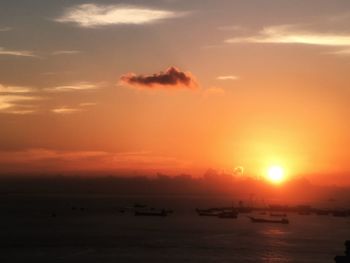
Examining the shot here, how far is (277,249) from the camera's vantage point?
82.2 metres

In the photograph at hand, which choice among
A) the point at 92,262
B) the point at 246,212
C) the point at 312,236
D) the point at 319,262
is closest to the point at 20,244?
the point at 92,262

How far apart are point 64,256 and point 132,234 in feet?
103

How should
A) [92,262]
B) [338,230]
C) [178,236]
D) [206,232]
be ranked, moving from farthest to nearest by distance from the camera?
[338,230] < [206,232] < [178,236] < [92,262]

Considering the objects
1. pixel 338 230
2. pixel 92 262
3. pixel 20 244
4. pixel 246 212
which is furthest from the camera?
pixel 246 212

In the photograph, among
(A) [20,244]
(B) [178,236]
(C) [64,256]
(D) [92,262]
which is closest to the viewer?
(D) [92,262]

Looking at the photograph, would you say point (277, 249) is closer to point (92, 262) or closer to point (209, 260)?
point (209, 260)

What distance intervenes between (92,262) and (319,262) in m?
28.7

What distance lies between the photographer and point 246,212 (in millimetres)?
194875

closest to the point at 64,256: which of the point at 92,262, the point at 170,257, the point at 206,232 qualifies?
the point at 92,262

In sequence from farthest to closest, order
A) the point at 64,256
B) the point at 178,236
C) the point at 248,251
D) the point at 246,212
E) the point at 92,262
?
the point at 246,212
the point at 178,236
the point at 248,251
the point at 64,256
the point at 92,262

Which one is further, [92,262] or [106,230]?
[106,230]

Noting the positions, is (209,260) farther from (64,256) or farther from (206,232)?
(206,232)

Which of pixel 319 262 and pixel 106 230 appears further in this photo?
pixel 106 230

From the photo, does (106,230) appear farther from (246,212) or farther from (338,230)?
(246,212)
